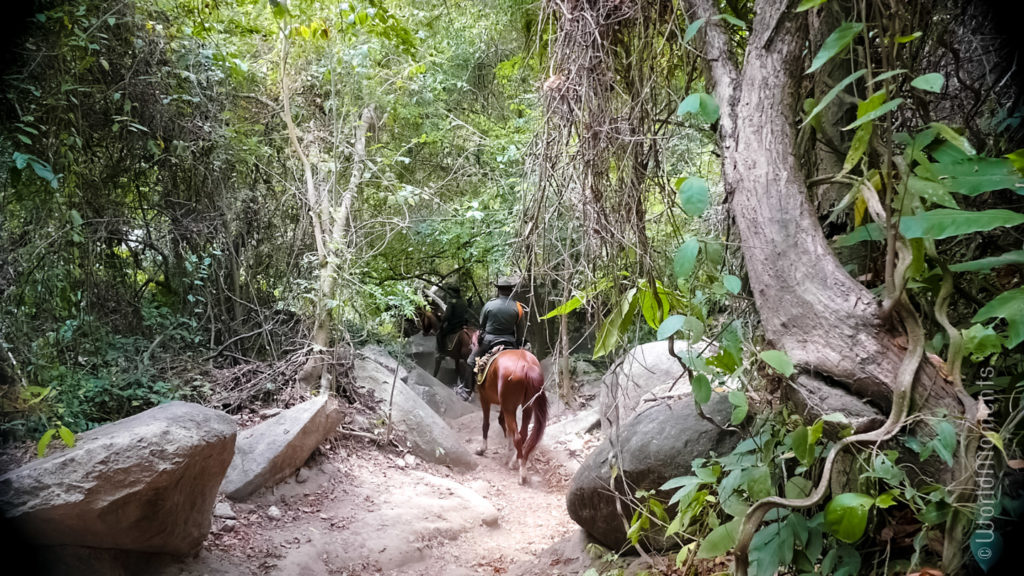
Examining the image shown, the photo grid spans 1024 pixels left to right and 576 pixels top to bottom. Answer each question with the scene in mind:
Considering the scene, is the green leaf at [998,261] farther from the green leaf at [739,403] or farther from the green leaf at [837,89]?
the green leaf at [739,403]

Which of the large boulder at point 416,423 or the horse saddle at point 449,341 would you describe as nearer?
the large boulder at point 416,423

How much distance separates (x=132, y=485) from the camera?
330 cm

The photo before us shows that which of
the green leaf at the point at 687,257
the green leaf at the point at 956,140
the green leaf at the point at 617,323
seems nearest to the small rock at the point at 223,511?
the green leaf at the point at 617,323

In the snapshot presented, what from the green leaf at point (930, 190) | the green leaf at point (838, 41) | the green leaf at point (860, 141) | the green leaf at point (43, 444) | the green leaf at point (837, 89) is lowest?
the green leaf at point (43, 444)

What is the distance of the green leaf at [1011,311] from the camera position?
1365 mm

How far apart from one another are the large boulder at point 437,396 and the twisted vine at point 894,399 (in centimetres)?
821

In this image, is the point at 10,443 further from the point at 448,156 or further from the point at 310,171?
the point at 448,156

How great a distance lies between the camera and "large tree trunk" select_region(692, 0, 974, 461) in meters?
1.69

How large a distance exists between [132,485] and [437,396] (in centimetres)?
684

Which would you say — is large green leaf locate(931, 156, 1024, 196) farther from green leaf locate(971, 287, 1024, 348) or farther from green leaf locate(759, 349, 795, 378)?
green leaf locate(759, 349, 795, 378)

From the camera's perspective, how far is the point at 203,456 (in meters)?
3.63

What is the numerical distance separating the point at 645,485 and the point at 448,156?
729 centimetres

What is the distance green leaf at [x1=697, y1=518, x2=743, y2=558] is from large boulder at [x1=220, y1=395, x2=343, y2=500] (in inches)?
169

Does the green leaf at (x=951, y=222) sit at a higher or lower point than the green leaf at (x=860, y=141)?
lower
